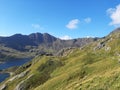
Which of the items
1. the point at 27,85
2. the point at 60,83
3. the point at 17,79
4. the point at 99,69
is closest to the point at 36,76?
the point at 27,85

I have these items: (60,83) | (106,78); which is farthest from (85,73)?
(106,78)

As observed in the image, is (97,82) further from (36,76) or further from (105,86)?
(36,76)

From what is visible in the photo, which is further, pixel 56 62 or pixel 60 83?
pixel 56 62

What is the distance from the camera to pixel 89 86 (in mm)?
35375

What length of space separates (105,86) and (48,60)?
89452 millimetres

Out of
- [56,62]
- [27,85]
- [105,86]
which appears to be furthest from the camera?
[56,62]

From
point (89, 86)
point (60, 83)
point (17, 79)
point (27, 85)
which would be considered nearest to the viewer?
point (89, 86)

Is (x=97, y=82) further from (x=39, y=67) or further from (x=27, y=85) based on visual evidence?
(x=39, y=67)

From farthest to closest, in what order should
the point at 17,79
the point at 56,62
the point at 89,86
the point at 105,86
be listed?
1. the point at 56,62
2. the point at 17,79
3. the point at 89,86
4. the point at 105,86

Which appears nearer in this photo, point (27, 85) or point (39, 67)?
point (27, 85)

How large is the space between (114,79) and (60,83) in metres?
41.2

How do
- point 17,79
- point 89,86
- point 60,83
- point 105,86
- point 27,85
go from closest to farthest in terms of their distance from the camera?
point 105,86, point 89,86, point 60,83, point 27,85, point 17,79

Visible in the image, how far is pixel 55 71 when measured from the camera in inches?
4038

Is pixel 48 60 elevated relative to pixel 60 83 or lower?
elevated
